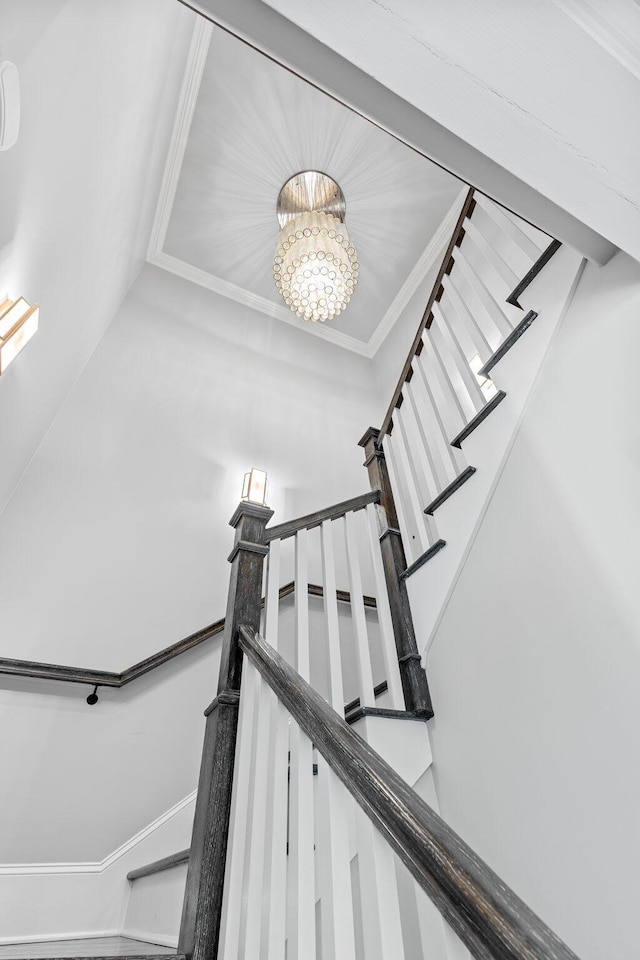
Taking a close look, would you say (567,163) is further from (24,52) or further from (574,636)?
(24,52)

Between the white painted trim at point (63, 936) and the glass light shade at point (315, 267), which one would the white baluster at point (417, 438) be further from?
the white painted trim at point (63, 936)

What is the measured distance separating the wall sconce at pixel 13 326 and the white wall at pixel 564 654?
176 cm

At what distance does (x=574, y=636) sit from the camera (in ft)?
4.11

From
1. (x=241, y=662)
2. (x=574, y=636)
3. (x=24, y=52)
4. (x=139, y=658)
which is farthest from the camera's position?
(x=139, y=658)

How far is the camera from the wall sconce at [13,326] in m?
1.70

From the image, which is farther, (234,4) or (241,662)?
(241,662)

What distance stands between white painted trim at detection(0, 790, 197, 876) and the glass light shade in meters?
3.00

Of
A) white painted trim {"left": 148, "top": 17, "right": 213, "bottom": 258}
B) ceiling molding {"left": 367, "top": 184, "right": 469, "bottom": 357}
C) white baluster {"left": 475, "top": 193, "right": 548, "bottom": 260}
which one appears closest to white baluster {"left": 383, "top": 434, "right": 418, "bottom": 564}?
white baluster {"left": 475, "top": 193, "right": 548, "bottom": 260}

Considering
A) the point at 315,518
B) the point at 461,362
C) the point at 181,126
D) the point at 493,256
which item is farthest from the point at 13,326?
the point at 181,126

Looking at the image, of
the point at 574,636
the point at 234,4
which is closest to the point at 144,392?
the point at 234,4

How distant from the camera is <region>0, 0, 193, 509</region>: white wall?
1.54 m

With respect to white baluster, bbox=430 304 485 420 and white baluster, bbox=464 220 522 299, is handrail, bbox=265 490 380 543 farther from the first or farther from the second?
white baluster, bbox=464 220 522 299

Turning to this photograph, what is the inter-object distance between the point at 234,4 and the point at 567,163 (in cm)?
71

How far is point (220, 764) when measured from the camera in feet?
4.21
